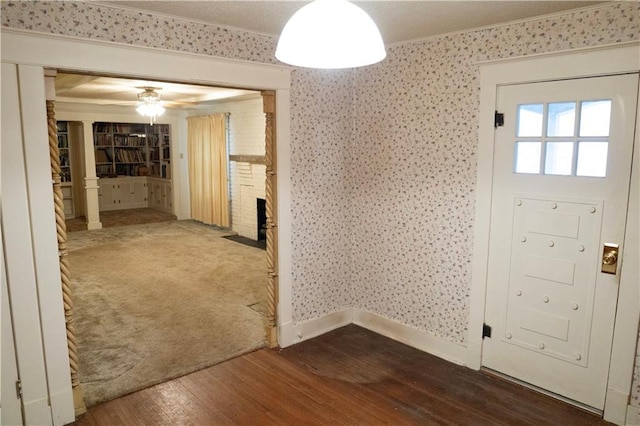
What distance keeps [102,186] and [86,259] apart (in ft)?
14.9

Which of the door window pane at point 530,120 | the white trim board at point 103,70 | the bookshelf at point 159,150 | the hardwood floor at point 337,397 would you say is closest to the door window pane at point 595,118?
the door window pane at point 530,120

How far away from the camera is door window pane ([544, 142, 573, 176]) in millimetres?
2727

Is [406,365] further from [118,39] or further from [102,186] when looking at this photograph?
[102,186]

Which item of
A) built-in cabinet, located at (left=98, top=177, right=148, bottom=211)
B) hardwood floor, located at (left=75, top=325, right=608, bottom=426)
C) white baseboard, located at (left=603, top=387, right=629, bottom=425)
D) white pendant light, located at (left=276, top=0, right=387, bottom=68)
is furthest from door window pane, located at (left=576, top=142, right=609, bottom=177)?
built-in cabinet, located at (left=98, top=177, right=148, bottom=211)

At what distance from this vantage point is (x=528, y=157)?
2902 mm

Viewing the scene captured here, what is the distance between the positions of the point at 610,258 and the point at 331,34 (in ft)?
7.49

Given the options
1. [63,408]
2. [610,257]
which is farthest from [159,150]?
[610,257]

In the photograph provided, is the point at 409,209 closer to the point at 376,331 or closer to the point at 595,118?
the point at 376,331

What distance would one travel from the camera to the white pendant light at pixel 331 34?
128 centimetres

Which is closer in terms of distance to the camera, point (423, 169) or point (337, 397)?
point (337, 397)

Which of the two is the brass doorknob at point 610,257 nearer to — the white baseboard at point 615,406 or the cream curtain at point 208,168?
the white baseboard at point 615,406

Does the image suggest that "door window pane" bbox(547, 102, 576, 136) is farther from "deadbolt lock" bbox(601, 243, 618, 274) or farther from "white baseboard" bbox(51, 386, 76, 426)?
"white baseboard" bbox(51, 386, 76, 426)

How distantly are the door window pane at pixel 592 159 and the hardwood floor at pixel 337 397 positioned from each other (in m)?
1.51

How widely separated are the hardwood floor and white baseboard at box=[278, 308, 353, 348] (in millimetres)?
171
